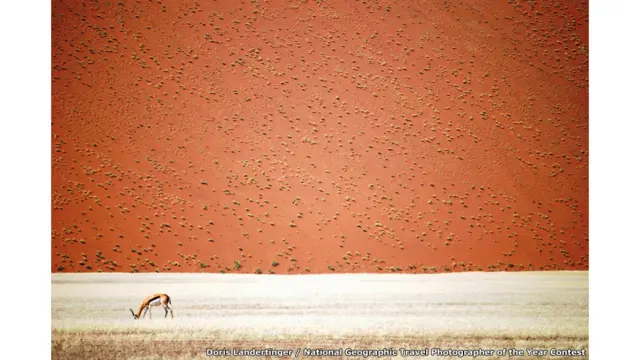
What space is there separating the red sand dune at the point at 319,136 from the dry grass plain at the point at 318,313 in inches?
7.7

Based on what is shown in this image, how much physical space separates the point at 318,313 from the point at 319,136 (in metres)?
1.78

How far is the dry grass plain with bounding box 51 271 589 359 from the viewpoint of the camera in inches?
204

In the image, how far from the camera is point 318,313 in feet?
17.9

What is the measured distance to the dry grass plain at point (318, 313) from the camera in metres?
5.19

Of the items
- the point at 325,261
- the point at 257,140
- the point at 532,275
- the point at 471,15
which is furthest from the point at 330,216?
the point at 471,15

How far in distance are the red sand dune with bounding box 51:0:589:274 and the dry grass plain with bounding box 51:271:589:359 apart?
7.7 inches

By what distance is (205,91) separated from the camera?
6.11 m
